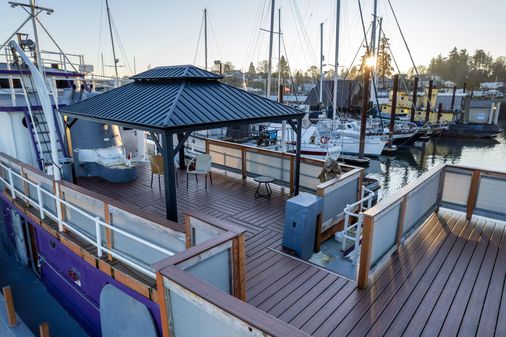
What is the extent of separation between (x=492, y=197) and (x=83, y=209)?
698 centimetres

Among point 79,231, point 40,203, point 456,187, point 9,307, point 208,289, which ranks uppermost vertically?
point 208,289

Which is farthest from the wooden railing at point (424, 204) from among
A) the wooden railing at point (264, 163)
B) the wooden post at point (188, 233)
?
the wooden post at point (188, 233)

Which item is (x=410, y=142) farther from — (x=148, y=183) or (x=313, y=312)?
(x=313, y=312)

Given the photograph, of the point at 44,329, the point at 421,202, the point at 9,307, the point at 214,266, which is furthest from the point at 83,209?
the point at 421,202

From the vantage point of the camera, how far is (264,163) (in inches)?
328

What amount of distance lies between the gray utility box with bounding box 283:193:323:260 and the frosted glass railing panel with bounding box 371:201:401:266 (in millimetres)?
1067

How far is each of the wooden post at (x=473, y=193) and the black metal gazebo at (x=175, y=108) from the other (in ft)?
10.9

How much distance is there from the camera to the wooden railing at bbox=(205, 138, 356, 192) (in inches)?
289

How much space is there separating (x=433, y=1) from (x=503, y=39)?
4345 centimetres

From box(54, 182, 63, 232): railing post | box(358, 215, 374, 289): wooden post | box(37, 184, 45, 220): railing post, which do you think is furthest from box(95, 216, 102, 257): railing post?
box(358, 215, 374, 289): wooden post

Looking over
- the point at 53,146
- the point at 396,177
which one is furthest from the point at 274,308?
the point at 396,177

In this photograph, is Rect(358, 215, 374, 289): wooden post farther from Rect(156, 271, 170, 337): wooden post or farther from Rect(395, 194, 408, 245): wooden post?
Rect(156, 271, 170, 337): wooden post

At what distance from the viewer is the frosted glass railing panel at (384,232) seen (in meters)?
4.07

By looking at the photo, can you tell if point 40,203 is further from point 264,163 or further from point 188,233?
point 264,163
